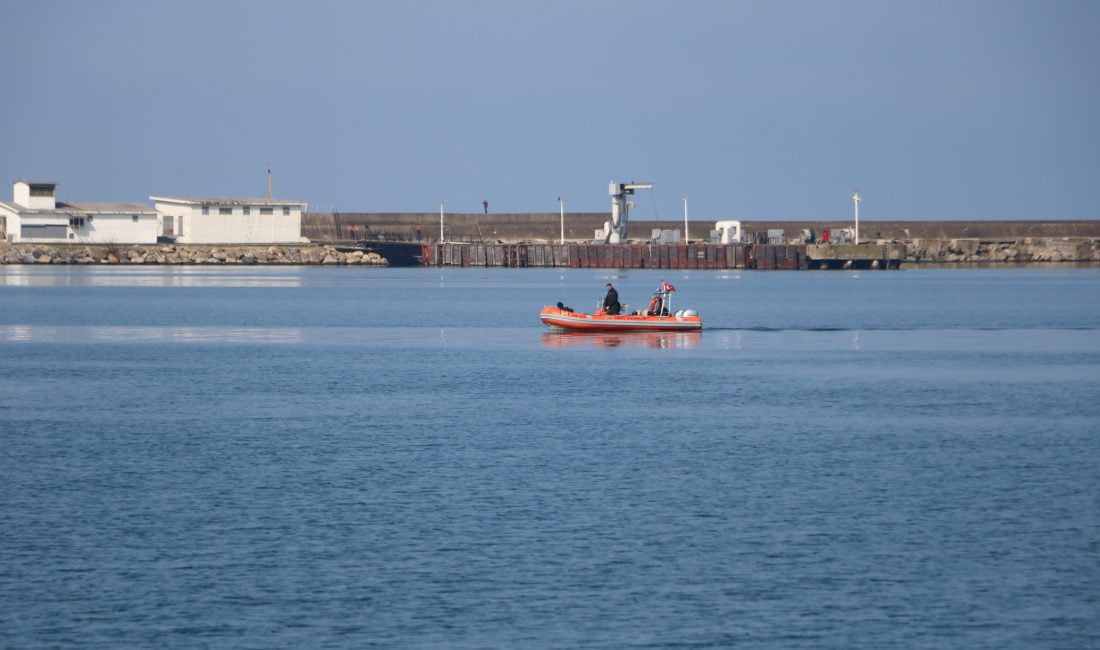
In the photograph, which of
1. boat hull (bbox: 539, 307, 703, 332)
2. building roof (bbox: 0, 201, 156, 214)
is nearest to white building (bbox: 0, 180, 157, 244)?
building roof (bbox: 0, 201, 156, 214)

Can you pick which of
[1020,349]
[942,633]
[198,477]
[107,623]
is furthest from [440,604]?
[1020,349]

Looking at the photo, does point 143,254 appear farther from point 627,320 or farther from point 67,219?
point 627,320

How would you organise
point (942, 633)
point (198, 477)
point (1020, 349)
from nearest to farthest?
point (942, 633), point (198, 477), point (1020, 349)

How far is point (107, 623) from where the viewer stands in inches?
642

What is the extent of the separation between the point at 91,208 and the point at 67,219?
95.4 inches

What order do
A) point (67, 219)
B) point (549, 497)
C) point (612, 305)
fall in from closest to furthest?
point (549, 497) < point (612, 305) < point (67, 219)

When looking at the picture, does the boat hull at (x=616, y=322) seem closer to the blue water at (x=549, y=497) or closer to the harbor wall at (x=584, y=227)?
the blue water at (x=549, y=497)

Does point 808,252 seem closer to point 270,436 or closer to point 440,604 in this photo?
point 270,436

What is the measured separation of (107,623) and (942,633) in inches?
356

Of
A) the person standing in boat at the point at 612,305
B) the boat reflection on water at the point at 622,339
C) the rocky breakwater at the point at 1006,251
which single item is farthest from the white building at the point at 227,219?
the person standing in boat at the point at 612,305

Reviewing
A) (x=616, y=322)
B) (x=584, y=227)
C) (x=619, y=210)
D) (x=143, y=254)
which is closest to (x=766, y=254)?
(x=619, y=210)

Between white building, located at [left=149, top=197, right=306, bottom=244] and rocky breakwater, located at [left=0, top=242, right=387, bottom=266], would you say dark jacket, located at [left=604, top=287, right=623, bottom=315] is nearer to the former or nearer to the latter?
white building, located at [left=149, top=197, right=306, bottom=244]

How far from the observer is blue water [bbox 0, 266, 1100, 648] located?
16.6 m

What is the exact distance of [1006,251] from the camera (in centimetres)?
16775
